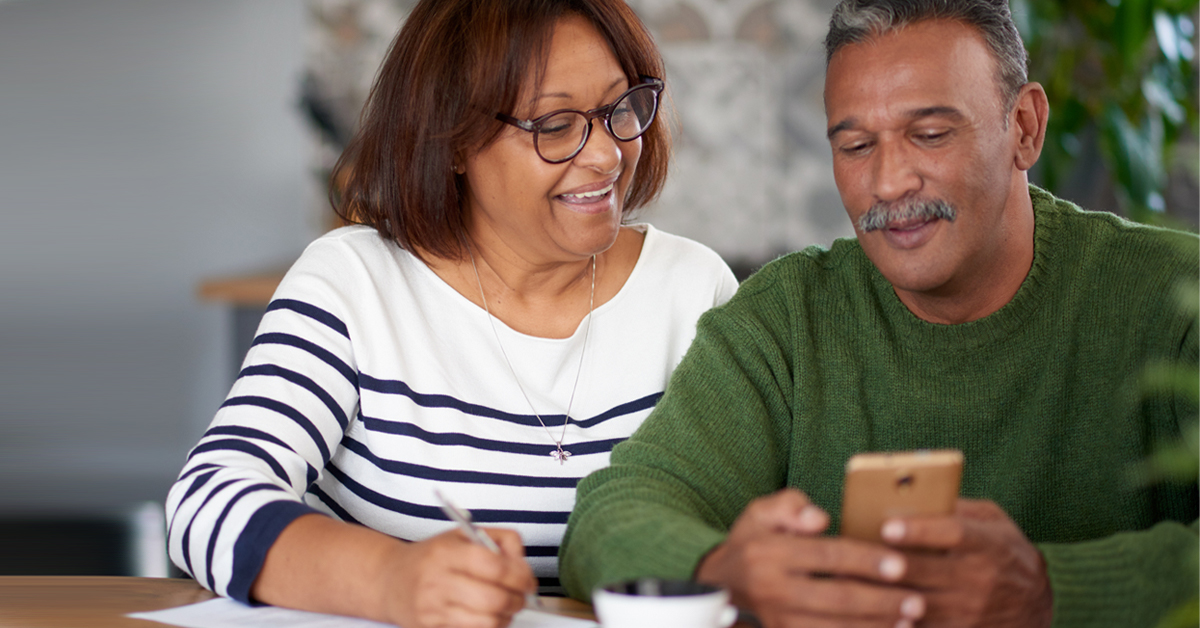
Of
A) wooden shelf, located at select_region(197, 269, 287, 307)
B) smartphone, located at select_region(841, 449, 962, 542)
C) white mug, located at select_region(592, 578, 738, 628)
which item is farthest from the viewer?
wooden shelf, located at select_region(197, 269, 287, 307)

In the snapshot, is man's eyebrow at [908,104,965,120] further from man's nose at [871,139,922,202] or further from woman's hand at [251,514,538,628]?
woman's hand at [251,514,538,628]

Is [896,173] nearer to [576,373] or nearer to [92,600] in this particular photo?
[576,373]

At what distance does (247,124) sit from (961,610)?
3946mm

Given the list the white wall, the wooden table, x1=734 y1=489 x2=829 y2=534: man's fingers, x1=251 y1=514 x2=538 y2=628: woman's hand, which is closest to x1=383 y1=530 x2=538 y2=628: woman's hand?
x1=251 y1=514 x2=538 y2=628: woman's hand

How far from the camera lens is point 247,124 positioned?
4.30 m

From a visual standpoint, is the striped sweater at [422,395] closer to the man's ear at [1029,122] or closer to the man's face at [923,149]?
the man's face at [923,149]

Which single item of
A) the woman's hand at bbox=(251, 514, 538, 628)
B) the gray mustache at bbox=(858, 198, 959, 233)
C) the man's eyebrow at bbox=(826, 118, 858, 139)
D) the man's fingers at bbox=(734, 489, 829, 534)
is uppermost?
the man's eyebrow at bbox=(826, 118, 858, 139)

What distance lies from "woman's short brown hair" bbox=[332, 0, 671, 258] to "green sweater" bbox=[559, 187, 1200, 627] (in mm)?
454

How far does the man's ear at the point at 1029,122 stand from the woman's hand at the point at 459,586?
895 mm

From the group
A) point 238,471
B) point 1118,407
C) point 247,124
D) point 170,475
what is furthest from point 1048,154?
point 170,475

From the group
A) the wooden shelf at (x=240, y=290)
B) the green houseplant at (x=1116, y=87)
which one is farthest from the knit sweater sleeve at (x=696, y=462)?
the wooden shelf at (x=240, y=290)

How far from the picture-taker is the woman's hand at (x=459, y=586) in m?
0.98

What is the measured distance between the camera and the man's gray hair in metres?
1.35

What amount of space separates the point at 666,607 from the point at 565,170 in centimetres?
87
